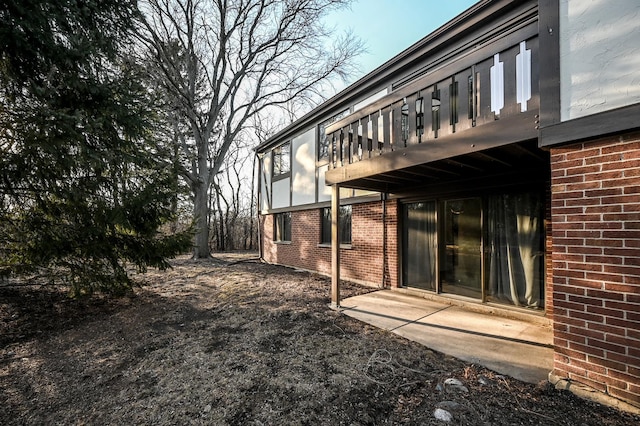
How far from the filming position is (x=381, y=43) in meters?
8.22

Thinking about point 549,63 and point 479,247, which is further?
point 479,247

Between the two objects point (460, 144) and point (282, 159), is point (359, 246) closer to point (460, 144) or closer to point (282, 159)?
point (460, 144)

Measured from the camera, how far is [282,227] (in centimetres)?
1214

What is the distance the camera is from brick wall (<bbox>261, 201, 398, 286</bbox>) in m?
6.77

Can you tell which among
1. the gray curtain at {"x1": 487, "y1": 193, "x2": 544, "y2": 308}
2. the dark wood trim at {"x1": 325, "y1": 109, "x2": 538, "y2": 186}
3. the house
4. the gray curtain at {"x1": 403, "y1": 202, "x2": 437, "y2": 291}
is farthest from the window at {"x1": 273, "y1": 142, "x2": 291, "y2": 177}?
the gray curtain at {"x1": 487, "y1": 193, "x2": 544, "y2": 308}

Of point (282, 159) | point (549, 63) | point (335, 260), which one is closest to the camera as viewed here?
point (549, 63)

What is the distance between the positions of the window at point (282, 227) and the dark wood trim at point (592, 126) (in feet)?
30.9

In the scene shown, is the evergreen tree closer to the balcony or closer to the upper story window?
the balcony

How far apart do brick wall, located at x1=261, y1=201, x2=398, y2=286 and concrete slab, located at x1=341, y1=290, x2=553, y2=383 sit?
1.30 metres

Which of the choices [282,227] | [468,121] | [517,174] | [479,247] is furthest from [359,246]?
[282,227]

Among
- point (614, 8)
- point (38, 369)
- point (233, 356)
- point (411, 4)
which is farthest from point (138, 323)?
point (411, 4)

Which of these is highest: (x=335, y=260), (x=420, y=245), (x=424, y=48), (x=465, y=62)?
(x=424, y=48)

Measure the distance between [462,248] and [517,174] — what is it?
5.39 ft

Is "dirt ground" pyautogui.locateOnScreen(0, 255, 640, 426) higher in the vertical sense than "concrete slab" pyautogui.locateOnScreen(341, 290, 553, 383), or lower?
lower
